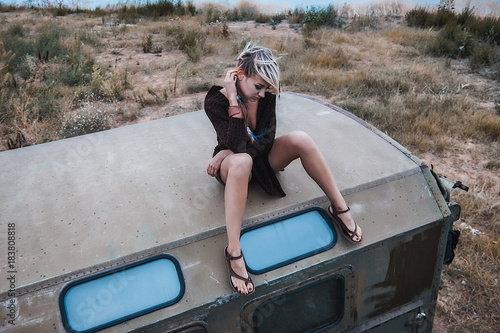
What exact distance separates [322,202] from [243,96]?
2.78 ft

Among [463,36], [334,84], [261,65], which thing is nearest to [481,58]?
[463,36]

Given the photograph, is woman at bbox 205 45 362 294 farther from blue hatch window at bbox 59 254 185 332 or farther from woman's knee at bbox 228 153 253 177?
blue hatch window at bbox 59 254 185 332

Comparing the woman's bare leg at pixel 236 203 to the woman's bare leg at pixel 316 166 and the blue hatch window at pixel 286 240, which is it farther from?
the woman's bare leg at pixel 316 166

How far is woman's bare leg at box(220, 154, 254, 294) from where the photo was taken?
2.32 metres

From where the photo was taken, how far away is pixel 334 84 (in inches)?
348

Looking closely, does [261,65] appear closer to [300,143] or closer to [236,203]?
[300,143]

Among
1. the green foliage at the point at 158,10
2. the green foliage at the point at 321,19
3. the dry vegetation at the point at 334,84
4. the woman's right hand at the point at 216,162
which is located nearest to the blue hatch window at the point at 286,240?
the woman's right hand at the point at 216,162

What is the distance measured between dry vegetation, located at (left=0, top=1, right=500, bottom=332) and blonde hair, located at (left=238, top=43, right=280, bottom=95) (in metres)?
3.10

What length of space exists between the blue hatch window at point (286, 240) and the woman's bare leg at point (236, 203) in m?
0.12

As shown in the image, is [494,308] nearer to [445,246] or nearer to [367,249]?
[445,246]

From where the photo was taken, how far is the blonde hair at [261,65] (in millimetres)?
2531

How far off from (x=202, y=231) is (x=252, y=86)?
0.93 meters

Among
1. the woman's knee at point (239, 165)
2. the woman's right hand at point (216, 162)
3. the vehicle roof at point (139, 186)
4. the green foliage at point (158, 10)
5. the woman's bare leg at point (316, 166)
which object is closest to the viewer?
the vehicle roof at point (139, 186)

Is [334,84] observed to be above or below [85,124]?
above
